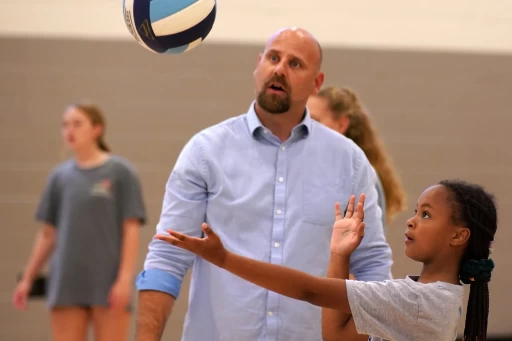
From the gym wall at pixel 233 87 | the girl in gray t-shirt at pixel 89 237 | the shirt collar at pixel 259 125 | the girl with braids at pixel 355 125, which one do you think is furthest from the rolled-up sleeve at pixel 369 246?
the gym wall at pixel 233 87

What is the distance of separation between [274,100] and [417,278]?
2.66ft

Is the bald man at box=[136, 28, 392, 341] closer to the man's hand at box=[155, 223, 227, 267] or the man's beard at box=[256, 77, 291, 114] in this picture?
the man's beard at box=[256, 77, 291, 114]

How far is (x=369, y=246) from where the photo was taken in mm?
2773

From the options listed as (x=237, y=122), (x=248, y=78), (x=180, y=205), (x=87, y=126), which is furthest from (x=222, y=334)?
(x=248, y=78)

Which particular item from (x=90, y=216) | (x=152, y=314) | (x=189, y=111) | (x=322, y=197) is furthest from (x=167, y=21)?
(x=189, y=111)

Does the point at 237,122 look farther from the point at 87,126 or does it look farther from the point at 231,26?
the point at 231,26

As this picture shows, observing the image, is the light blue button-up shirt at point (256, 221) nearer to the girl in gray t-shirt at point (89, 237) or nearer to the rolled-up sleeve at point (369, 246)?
the rolled-up sleeve at point (369, 246)

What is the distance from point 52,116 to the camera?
6102 millimetres

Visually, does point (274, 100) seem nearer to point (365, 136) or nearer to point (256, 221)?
point (256, 221)

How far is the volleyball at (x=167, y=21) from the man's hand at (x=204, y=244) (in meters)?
1.01

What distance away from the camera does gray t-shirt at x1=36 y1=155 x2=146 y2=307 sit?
17.4 ft

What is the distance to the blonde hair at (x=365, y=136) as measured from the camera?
3.92 m

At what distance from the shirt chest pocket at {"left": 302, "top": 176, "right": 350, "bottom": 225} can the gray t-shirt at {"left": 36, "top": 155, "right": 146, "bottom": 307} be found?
2.73 m

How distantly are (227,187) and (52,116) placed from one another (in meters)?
3.68
